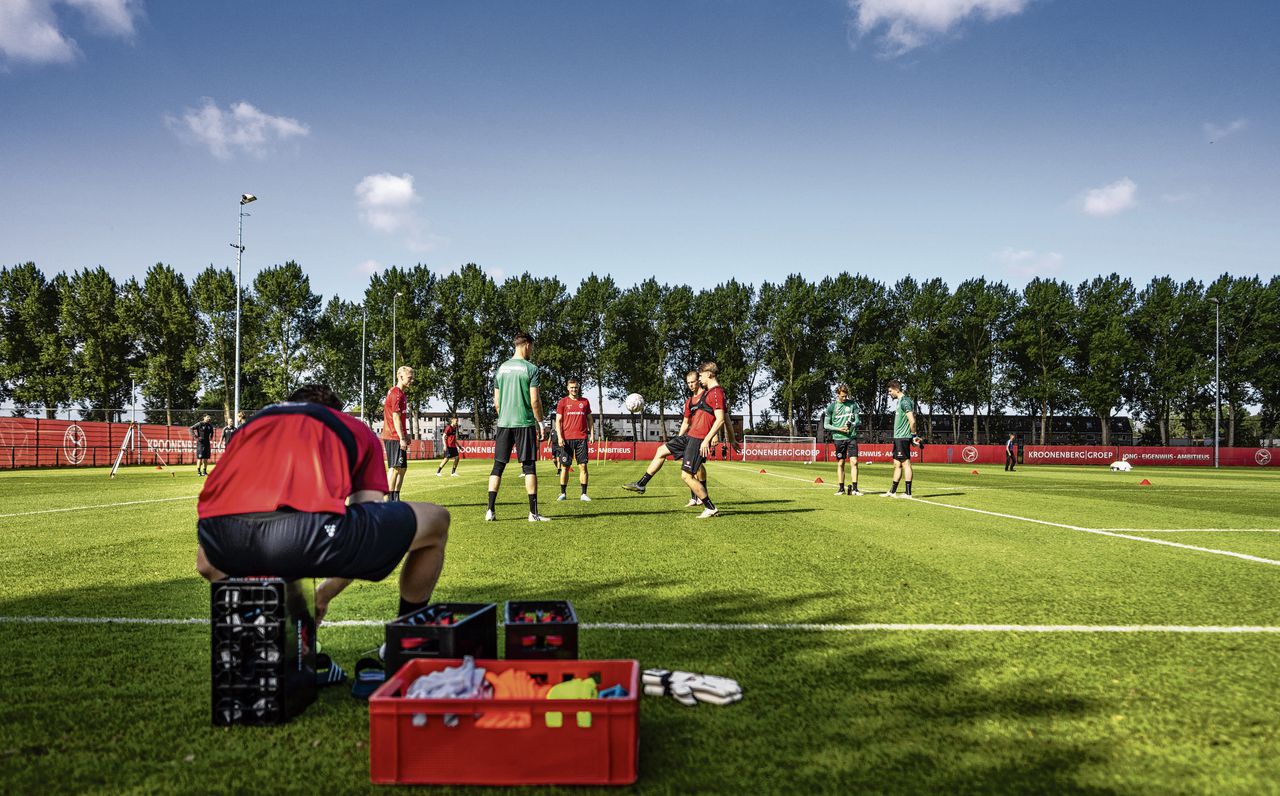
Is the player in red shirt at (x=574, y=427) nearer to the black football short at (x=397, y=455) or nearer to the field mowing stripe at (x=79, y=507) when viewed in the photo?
the black football short at (x=397, y=455)

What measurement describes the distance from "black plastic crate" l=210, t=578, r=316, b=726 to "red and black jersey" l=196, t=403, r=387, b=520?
32 centimetres

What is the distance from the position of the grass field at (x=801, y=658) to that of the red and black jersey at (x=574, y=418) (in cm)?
594

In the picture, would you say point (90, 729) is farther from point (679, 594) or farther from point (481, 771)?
point (679, 594)


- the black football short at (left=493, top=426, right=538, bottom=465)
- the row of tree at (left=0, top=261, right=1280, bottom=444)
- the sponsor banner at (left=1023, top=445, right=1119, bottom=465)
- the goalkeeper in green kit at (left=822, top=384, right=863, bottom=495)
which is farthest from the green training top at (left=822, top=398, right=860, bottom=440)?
the row of tree at (left=0, top=261, right=1280, bottom=444)

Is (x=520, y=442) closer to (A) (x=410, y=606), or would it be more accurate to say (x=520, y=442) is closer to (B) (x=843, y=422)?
(A) (x=410, y=606)

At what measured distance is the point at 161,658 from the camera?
348 centimetres

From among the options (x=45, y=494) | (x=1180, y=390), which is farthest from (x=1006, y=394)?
(x=45, y=494)

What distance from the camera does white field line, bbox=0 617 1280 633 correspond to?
403 centimetres

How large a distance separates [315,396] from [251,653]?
1148mm

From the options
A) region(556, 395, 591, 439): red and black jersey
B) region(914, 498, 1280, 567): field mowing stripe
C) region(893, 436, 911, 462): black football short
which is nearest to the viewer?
region(914, 498, 1280, 567): field mowing stripe

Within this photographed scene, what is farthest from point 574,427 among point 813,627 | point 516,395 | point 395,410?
point 813,627

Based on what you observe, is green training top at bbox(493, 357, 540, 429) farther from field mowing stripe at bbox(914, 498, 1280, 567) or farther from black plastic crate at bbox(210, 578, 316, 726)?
field mowing stripe at bbox(914, 498, 1280, 567)

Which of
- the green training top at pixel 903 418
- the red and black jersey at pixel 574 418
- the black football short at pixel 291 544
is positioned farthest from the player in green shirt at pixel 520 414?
the green training top at pixel 903 418

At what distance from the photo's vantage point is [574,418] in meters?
13.9
